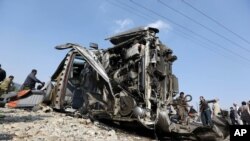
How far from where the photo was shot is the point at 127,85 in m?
9.71

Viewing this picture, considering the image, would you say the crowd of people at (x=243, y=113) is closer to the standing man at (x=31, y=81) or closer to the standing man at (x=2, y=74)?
the standing man at (x=31, y=81)

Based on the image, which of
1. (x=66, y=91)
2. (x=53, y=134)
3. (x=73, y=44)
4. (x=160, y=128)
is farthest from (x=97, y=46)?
(x=53, y=134)

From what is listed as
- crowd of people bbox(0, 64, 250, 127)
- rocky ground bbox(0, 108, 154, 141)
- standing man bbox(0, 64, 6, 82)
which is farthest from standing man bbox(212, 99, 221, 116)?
standing man bbox(0, 64, 6, 82)

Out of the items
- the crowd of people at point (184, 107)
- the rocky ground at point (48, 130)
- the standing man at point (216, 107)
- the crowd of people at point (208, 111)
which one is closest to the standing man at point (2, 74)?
Result: the crowd of people at point (184, 107)

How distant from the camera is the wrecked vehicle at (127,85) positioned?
8680 millimetres

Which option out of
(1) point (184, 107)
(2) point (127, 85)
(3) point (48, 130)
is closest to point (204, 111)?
(1) point (184, 107)

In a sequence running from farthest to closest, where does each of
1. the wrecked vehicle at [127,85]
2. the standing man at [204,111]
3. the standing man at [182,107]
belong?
the standing man at [182,107]
the standing man at [204,111]
the wrecked vehicle at [127,85]

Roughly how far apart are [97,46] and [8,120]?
4.82 m

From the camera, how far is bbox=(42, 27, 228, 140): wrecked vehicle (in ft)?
28.5

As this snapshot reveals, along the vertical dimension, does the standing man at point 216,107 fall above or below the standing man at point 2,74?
below

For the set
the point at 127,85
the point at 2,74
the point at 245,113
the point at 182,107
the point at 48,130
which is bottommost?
the point at 48,130

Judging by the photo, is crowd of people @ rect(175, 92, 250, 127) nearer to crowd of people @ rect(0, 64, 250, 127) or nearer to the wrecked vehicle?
crowd of people @ rect(0, 64, 250, 127)

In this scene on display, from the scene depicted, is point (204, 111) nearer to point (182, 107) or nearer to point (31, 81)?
point (182, 107)

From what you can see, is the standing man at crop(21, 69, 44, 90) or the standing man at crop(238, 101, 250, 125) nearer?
the standing man at crop(21, 69, 44, 90)
